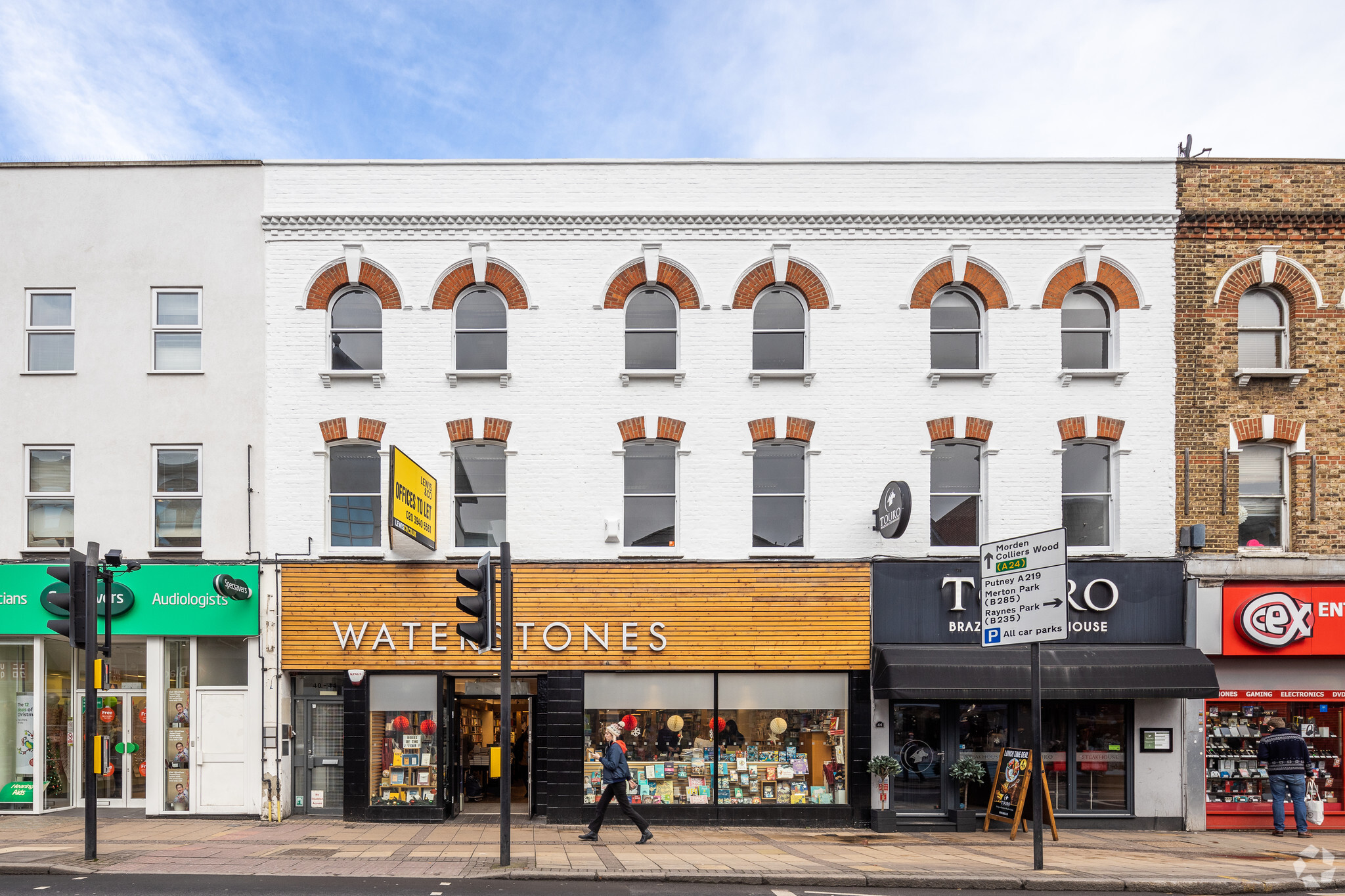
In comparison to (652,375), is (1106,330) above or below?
above

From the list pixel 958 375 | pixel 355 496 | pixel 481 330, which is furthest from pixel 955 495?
pixel 355 496

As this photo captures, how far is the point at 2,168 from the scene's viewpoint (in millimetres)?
14805

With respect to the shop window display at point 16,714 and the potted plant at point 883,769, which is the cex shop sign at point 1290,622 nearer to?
the potted plant at point 883,769

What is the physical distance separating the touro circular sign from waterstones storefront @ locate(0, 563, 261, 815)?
10.2m

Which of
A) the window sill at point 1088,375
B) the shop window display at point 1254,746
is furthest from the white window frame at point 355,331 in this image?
the shop window display at point 1254,746

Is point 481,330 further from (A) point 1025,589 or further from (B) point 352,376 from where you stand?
(A) point 1025,589

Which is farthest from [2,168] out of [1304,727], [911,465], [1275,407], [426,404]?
[1304,727]

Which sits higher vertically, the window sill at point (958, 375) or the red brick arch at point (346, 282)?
the red brick arch at point (346, 282)

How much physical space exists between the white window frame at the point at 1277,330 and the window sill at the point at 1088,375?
2.07 meters

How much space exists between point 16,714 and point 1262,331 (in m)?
22.0

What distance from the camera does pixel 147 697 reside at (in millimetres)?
14242

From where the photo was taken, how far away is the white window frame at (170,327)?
Answer: 14539 mm

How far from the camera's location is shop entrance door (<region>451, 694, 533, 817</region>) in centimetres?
1459

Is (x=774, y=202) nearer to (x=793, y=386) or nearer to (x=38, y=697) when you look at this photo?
(x=793, y=386)
